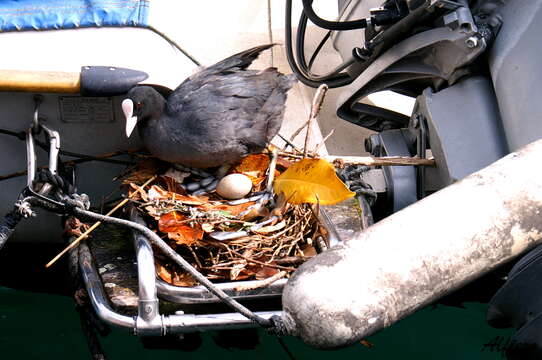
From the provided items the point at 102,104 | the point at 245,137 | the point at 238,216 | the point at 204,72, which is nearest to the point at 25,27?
the point at 102,104

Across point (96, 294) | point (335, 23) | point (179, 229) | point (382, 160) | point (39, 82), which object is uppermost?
point (335, 23)

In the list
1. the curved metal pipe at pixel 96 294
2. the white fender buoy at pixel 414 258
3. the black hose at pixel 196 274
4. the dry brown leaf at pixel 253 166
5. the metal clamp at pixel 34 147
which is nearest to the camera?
the white fender buoy at pixel 414 258

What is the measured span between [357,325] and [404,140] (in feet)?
3.59

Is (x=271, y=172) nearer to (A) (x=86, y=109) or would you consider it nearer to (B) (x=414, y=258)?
(A) (x=86, y=109)

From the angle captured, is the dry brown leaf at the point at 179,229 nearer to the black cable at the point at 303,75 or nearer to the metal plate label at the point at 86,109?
the metal plate label at the point at 86,109

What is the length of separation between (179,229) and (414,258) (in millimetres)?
601

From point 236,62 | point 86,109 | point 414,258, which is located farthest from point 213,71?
point 414,258

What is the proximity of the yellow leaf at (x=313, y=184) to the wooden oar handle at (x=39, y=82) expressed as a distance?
0.54 meters

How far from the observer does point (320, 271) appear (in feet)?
3.57

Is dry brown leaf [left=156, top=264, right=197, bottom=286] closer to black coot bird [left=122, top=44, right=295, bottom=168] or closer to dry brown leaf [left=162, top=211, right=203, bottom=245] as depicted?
dry brown leaf [left=162, top=211, right=203, bottom=245]

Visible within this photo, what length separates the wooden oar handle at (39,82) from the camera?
1699 mm

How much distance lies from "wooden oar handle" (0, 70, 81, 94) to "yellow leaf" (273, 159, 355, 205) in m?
0.54

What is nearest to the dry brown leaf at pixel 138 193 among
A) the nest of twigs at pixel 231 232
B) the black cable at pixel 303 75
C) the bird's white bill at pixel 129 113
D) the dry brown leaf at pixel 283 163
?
the nest of twigs at pixel 231 232

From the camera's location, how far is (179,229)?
5.03 feet
